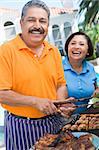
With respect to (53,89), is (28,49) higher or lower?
higher

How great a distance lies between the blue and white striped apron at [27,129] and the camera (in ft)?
5.03

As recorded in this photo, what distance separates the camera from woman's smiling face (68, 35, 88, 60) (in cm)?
223

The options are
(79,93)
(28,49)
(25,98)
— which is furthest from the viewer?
(79,93)

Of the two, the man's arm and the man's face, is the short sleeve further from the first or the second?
the man's face

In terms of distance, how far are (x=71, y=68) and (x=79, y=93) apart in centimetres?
22

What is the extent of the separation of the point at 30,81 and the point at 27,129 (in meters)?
0.24

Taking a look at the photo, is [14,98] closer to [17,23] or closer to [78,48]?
[78,48]

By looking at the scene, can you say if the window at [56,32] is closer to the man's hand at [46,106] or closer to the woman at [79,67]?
the woman at [79,67]

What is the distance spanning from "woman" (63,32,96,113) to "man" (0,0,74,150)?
1.61 ft

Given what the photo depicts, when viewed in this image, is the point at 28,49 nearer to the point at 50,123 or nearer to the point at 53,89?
the point at 53,89

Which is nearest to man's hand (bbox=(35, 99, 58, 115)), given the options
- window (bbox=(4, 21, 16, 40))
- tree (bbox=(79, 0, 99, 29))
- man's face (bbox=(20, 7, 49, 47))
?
man's face (bbox=(20, 7, 49, 47))

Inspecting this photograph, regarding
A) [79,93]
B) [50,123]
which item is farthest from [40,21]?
[79,93]

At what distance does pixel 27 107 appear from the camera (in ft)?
4.80

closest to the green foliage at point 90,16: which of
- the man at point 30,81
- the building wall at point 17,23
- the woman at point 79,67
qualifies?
the building wall at point 17,23
